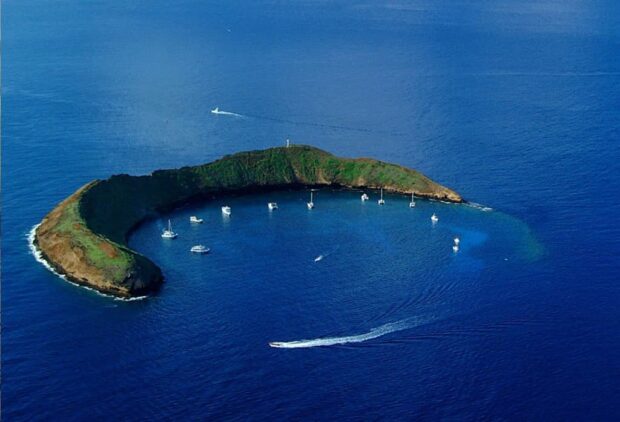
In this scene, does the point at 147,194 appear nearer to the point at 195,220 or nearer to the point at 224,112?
the point at 195,220

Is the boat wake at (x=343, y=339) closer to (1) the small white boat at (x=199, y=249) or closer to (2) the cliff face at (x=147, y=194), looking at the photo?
(2) the cliff face at (x=147, y=194)

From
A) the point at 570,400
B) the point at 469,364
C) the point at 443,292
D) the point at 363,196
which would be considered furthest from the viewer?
the point at 363,196

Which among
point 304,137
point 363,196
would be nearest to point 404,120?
point 304,137

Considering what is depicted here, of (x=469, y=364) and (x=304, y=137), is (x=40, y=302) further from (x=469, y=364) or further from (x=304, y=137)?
(x=304, y=137)

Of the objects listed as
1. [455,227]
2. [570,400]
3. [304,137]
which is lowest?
[570,400]

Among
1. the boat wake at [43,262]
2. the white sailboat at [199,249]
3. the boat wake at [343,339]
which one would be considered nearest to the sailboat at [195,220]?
the white sailboat at [199,249]

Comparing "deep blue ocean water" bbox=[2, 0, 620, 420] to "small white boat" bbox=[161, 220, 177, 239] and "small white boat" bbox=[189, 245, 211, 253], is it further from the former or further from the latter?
"small white boat" bbox=[189, 245, 211, 253]

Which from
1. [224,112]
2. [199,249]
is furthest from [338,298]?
[224,112]
